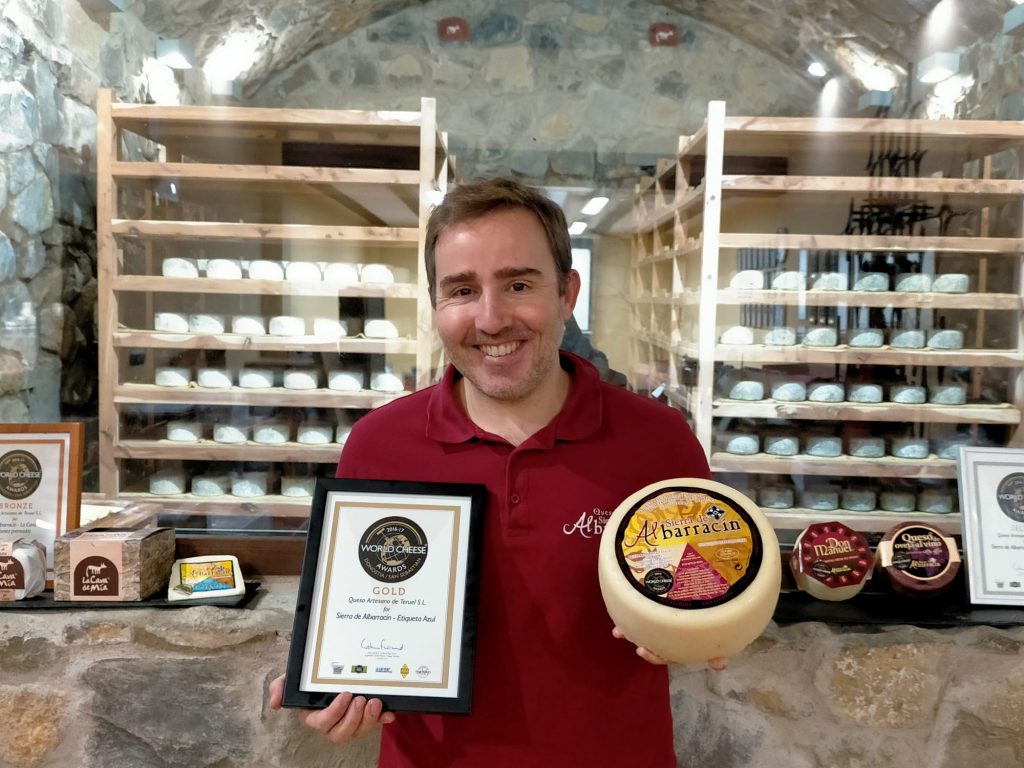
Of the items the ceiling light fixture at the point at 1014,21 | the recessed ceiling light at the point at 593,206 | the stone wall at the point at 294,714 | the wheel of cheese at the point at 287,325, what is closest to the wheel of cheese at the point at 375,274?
the wheel of cheese at the point at 287,325

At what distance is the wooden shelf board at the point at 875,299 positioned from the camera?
2.16 m

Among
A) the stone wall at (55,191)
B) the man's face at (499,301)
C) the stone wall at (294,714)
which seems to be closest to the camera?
the man's face at (499,301)

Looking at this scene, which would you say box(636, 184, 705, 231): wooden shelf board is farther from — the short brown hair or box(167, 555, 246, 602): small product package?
box(167, 555, 246, 602): small product package

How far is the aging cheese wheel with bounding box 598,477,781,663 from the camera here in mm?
992

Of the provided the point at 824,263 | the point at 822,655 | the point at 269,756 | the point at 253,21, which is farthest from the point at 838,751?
the point at 253,21

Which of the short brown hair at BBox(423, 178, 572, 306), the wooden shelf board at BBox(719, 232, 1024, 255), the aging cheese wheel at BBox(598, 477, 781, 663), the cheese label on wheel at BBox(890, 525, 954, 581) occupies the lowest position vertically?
the cheese label on wheel at BBox(890, 525, 954, 581)

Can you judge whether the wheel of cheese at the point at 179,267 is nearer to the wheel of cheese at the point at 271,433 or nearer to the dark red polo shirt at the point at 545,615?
the wheel of cheese at the point at 271,433

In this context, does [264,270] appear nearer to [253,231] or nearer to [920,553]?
[253,231]

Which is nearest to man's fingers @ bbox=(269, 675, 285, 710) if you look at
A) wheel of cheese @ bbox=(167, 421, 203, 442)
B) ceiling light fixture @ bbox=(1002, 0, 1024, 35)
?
wheel of cheese @ bbox=(167, 421, 203, 442)

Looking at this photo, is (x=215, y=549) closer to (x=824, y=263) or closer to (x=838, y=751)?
(x=838, y=751)

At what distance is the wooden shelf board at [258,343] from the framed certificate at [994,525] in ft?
5.05

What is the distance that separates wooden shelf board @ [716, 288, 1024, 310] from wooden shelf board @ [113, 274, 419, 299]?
991 mm

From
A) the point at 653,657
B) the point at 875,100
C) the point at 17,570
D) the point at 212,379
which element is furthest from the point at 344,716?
the point at 875,100

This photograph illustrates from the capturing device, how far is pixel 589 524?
1.15 metres
